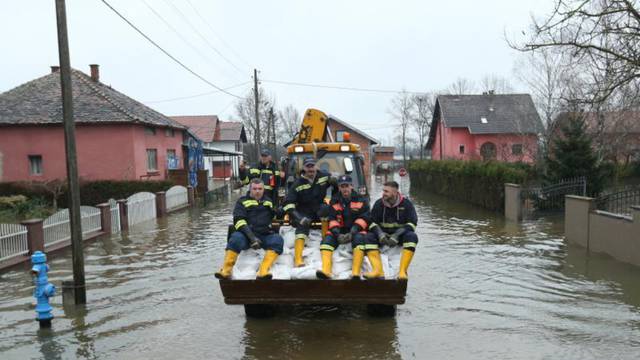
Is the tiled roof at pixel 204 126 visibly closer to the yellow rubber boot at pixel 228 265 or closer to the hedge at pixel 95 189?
the hedge at pixel 95 189

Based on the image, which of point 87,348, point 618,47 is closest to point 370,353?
point 87,348

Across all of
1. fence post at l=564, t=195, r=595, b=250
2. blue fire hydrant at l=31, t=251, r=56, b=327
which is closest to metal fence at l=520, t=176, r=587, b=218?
fence post at l=564, t=195, r=595, b=250

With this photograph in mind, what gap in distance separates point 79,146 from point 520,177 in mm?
20473

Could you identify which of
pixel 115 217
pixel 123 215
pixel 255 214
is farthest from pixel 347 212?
pixel 123 215

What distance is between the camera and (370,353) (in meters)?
6.13

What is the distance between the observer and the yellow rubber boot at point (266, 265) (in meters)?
6.63

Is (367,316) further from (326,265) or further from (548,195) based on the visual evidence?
(548,195)

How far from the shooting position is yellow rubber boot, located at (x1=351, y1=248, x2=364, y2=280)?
21.7ft

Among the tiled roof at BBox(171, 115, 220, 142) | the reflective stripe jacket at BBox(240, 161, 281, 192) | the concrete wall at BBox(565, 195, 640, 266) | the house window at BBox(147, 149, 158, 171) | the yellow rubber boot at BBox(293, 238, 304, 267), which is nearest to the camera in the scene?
the yellow rubber boot at BBox(293, 238, 304, 267)

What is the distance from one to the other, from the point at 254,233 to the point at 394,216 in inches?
75.5

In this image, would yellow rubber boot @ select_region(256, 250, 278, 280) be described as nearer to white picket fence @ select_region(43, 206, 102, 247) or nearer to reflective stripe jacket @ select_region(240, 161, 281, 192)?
reflective stripe jacket @ select_region(240, 161, 281, 192)

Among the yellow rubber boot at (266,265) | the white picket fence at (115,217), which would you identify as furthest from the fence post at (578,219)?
the white picket fence at (115,217)

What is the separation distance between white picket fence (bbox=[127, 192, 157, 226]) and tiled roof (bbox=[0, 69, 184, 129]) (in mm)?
7151

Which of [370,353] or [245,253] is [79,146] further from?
[370,353]
